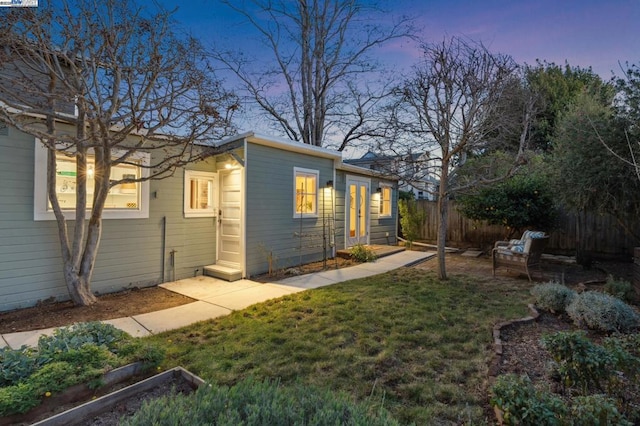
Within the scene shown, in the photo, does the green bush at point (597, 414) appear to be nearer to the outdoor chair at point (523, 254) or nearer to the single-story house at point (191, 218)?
the outdoor chair at point (523, 254)

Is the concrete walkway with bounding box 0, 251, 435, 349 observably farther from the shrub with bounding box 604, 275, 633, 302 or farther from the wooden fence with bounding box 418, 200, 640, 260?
the shrub with bounding box 604, 275, 633, 302

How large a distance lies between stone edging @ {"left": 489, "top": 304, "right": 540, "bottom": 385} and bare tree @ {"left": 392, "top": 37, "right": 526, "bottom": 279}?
2576 millimetres

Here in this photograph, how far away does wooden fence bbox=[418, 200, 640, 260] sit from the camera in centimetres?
837

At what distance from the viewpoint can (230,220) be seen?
7.06 metres

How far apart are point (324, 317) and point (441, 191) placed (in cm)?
354

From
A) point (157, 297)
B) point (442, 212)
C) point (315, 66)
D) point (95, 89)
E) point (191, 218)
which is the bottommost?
point (157, 297)

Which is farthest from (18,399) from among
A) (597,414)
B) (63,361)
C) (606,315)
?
(606,315)

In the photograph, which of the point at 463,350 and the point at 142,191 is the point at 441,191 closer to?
the point at 463,350

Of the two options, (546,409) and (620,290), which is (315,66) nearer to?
(620,290)

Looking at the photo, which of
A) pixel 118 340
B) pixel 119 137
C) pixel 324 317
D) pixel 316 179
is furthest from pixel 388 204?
pixel 118 340

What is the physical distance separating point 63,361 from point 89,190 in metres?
3.99

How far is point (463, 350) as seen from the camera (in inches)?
131

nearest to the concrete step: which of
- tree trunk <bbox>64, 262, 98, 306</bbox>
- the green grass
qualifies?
the green grass

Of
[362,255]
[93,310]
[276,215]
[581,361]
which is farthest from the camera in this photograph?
[362,255]
